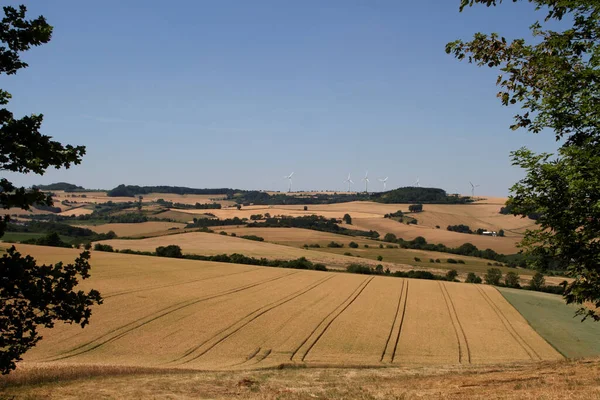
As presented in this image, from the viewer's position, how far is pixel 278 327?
34906 mm

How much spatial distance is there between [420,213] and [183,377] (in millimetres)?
167636

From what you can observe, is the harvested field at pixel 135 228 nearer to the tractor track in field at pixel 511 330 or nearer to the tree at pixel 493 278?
the tree at pixel 493 278

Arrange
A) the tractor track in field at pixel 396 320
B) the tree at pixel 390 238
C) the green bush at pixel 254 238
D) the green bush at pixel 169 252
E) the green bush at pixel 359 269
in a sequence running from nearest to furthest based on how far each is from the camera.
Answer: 1. the tractor track in field at pixel 396 320
2. the green bush at pixel 359 269
3. the green bush at pixel 169 252
4. the green bush at pixel 254 238
5. the tree at pixel 390 238

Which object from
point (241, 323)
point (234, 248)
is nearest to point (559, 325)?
point (241, 323)

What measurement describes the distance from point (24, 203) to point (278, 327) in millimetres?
27586

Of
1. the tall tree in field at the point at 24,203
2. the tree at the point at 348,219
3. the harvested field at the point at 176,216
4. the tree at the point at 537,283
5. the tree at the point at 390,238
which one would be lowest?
the tree at the point at 537,283

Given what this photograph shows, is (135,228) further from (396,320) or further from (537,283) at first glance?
(396,320)

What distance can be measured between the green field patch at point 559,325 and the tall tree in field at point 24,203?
109 feet

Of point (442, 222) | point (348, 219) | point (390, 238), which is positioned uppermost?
point (442, 222)

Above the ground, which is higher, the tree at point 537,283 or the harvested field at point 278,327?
the harvested field at point 278,327

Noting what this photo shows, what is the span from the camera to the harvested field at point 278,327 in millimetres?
27734

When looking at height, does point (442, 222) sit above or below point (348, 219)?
above

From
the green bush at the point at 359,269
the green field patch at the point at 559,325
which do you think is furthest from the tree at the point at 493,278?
the green bush at the point at 359,269

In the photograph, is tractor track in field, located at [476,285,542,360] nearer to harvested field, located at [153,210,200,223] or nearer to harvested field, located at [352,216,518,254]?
harvested field, located at [352,216,518,254]
